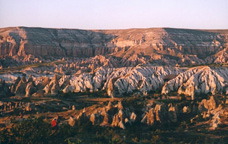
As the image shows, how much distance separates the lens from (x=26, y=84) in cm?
9112

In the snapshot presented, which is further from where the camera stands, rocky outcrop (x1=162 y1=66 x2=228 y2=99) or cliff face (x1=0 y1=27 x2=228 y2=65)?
cliff face (x1=0 y1=27 x2=228 y2=65)

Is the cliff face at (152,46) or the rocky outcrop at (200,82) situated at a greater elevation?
the cliff face at (152,46)

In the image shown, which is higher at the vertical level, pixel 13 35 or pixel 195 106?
pixel 13 35

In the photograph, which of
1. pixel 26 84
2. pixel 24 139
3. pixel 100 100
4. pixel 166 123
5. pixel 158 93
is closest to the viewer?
pixel 24 139

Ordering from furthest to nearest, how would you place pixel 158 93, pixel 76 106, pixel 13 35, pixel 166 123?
pixel 13 35 < pixel 158 93 < pixel 76 106 < pixel 166 123

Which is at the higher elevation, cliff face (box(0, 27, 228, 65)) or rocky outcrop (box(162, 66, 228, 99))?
cliff face (box(0, 27, 228, 65))

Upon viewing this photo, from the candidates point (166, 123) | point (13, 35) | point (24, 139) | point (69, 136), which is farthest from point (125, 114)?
point (13, 35)

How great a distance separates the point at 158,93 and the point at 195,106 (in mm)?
18304

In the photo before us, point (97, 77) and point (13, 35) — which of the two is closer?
point (97, 77)

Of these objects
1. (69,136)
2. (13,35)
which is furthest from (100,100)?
(13,35)

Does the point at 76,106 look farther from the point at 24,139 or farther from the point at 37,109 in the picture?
Answer: the point at 24,139

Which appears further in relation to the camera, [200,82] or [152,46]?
[152,46]

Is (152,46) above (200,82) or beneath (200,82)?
above

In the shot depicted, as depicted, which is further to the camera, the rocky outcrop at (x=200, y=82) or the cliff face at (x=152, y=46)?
the cliff face at (x=152, y=46)
